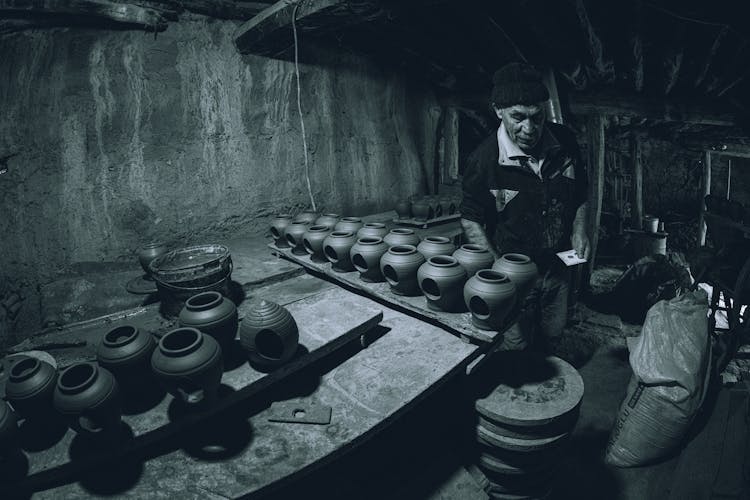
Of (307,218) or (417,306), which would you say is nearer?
(417,306)

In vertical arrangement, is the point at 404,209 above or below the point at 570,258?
above

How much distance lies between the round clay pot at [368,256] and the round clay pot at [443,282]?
1.49ft

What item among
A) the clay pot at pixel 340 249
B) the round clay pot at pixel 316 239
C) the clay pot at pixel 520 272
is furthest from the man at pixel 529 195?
the round clay pot at pixel 316 239

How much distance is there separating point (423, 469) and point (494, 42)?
160 inches

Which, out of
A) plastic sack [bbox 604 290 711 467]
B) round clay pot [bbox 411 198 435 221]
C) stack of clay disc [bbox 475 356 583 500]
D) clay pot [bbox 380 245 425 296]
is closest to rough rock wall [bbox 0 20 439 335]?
round clay pot [bbox 411 198 435 221]

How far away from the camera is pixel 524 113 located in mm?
2766

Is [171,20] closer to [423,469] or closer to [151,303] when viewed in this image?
[151,303]

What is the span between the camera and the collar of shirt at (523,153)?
2.93 meters

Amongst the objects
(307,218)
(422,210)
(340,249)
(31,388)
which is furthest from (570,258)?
(31,388)

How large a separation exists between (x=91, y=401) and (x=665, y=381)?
11.5 feet

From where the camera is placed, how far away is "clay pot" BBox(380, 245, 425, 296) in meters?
2.81

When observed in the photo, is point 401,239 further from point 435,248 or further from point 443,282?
point 443,282

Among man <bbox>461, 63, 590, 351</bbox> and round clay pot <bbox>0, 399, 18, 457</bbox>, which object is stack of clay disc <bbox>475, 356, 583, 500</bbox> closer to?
man <bbox>461, 63, 590, 351</bbox>

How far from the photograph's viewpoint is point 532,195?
3006 mm
